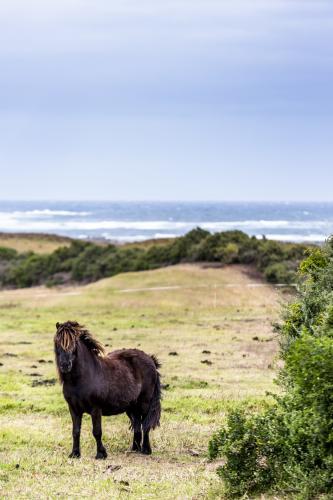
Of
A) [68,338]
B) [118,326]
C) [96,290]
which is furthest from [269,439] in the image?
[96,290]

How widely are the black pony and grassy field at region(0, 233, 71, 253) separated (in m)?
72.0

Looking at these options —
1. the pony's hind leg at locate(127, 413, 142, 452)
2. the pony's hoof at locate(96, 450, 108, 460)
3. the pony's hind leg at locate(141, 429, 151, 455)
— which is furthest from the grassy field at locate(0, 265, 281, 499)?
the pony's hind leg at locate(127, 413, 142, 452)

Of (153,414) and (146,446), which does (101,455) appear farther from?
(153,414)

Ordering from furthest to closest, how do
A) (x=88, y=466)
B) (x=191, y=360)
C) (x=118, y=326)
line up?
1. (x=118, y=326)
2. (x=191, y=360)
3. (x=88, y=466)

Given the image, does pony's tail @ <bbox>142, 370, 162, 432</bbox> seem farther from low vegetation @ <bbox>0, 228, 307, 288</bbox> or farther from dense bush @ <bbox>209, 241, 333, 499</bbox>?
low vegetation @ <bbox>0, 228, 307, 288</bbox>

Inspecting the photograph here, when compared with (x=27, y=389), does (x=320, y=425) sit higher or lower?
higher

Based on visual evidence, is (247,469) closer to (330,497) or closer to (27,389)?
(330,497)

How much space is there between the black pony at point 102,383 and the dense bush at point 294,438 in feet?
9.62

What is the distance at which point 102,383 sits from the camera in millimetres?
13391

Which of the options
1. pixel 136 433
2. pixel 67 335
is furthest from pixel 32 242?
pixel 67 335

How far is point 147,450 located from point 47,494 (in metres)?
3.50

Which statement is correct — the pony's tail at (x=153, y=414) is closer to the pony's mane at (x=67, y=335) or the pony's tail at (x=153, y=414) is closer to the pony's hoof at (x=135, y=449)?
the pony's hoof at (x=135, y=449)

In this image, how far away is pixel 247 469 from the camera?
10531 millimetres

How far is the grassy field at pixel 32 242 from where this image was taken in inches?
3447
